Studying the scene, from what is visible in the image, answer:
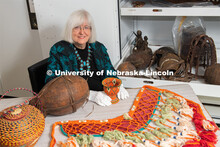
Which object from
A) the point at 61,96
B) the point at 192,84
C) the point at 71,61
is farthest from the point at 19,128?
the point at 192,84

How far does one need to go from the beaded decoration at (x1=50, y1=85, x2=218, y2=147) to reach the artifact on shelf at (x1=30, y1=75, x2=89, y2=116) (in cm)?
7

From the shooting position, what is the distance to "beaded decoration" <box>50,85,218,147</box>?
34.1 inches

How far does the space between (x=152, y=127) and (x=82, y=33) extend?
2.65ft

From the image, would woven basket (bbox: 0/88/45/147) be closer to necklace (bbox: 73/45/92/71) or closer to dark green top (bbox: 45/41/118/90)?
dark green top (bbox: 45/41/118/90)

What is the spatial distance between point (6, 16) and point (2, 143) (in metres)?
1.88

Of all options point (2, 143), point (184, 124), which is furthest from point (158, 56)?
point (2, 143)

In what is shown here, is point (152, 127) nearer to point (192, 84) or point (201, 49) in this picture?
point (192, 84)

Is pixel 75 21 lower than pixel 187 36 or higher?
higher

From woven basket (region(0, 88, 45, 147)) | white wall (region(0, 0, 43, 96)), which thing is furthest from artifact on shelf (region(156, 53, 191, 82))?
white wall (region(0, 0, 43, 96))

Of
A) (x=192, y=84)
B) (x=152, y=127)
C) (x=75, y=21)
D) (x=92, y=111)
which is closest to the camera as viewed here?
(x=152, y=127)

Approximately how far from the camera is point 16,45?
2.42m

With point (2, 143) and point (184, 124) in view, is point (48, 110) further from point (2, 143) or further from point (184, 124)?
point (184, 124)

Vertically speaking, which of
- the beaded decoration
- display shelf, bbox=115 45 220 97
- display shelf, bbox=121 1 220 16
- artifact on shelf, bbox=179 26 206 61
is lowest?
display shelf, bbox=115 45 220 97

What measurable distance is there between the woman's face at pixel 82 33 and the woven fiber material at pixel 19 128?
73 cm
